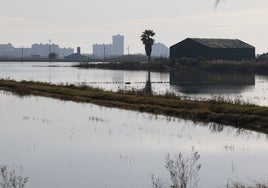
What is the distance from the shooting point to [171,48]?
110250 mm

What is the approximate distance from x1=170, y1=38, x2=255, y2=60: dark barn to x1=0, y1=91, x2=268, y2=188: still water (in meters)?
76.9

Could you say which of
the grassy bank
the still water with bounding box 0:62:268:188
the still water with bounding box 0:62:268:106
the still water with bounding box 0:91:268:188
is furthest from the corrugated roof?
the still water with bounding box 0:62:268:188

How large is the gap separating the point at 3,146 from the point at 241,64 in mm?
76953

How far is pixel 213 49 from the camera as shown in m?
103

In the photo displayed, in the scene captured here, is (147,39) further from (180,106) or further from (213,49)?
(180,106)

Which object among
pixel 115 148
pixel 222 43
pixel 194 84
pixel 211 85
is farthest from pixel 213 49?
pixel 115 148

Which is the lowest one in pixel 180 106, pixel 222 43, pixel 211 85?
pixel 180 106

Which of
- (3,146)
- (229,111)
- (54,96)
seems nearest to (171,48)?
(54,96)

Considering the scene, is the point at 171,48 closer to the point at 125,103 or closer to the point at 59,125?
the point at 125,103

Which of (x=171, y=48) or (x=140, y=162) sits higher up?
(x=171, y=48)

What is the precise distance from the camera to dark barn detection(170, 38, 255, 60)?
340ft

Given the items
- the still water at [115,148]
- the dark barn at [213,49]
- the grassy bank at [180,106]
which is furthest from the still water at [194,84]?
the dark barn at [213,49]

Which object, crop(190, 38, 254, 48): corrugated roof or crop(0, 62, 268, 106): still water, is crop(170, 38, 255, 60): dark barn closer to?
crop(190, 38, 254, 48): corrugated roof

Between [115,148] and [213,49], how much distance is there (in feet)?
289
